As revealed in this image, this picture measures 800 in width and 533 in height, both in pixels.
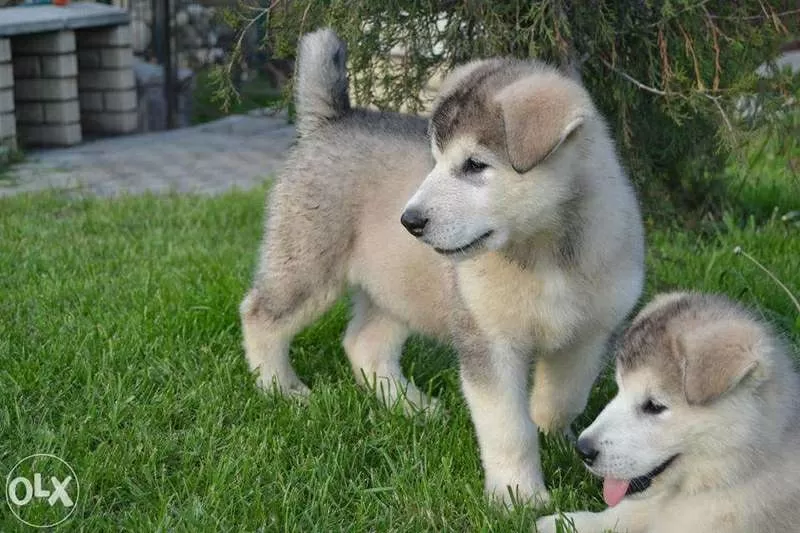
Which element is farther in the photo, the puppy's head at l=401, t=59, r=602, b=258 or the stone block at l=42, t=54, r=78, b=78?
the stone block at l=42, t=54, r=78, b=78

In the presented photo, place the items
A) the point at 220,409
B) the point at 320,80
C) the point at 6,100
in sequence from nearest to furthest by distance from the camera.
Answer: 1. the point at 220,409
2. the point at 320,80
3. the point at 6,100

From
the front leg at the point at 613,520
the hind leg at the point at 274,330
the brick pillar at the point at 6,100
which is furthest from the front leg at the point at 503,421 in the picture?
the brick pillar at the point at 6,100

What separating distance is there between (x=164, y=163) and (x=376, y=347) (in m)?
5.61

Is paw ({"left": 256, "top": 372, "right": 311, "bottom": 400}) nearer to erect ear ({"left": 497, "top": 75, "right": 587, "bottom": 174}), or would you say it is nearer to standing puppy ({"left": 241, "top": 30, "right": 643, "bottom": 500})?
standing puppy ({"left": 241, "top": 30, "right": 643, "bottom": 500})

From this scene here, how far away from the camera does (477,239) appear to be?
3.03 meters

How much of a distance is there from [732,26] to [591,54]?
0.58m

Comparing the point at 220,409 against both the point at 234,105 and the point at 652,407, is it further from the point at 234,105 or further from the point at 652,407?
the point at 234,105

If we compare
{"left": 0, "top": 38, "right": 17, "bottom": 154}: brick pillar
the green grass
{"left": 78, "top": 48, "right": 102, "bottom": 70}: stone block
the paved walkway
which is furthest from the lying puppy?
the green grass

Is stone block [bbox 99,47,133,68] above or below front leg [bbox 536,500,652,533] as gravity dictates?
below

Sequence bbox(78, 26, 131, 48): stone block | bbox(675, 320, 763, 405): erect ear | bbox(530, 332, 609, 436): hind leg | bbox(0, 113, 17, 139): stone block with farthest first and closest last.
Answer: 1. bbox(78, 26, 131, 48): stone block
2. bbox(0, 113, 17, 139): stone block
3. bbox(530, 332, 609, 436): hind leg
4. bbox(675, 320, 763, 405): erect ear

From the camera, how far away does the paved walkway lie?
8.45 metres

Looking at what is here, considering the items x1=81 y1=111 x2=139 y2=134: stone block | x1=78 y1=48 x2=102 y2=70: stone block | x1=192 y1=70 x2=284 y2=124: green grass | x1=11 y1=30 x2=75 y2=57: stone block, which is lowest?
x1=192 y1=70 x2=284 y2=124: green grass

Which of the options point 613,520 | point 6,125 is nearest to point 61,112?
point 6,125

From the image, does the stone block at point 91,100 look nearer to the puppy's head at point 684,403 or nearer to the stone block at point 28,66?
the stone block at point 28,66
